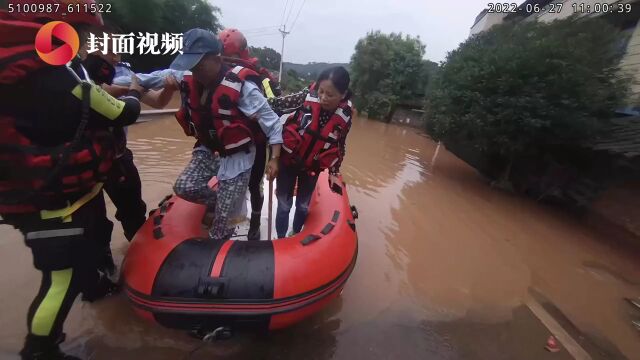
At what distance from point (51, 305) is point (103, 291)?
2.71ft

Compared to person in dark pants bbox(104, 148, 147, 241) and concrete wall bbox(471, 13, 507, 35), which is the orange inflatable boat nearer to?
person in dark pants bbox(104, 148, 147, 241)

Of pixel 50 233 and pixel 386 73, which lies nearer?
pixel 50 233

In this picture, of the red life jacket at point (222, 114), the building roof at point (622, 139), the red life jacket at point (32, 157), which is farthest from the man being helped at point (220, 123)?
the building roof at point (622, 139)

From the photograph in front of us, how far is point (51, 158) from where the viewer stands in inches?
48.7

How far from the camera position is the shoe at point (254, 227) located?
2574mm

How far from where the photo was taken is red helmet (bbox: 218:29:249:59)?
7.58ft

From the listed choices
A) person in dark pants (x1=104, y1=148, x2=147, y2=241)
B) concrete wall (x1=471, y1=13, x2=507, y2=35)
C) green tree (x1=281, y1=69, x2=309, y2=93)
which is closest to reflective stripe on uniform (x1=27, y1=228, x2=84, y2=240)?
person in dark pants (x1=104, y1=148, x2=147, y2=241)

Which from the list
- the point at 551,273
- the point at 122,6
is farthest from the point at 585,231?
the point at 122,6

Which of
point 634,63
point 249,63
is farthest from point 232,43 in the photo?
point 634,63

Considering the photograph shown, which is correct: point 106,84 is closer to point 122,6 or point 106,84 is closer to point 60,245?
point 60,245

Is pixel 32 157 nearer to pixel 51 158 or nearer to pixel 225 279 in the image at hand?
pixel 51 158

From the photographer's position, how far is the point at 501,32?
7.02 meters

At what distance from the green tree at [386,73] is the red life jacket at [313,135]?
16.2m

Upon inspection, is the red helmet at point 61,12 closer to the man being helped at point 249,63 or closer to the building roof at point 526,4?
the man being helped at point 249,63
